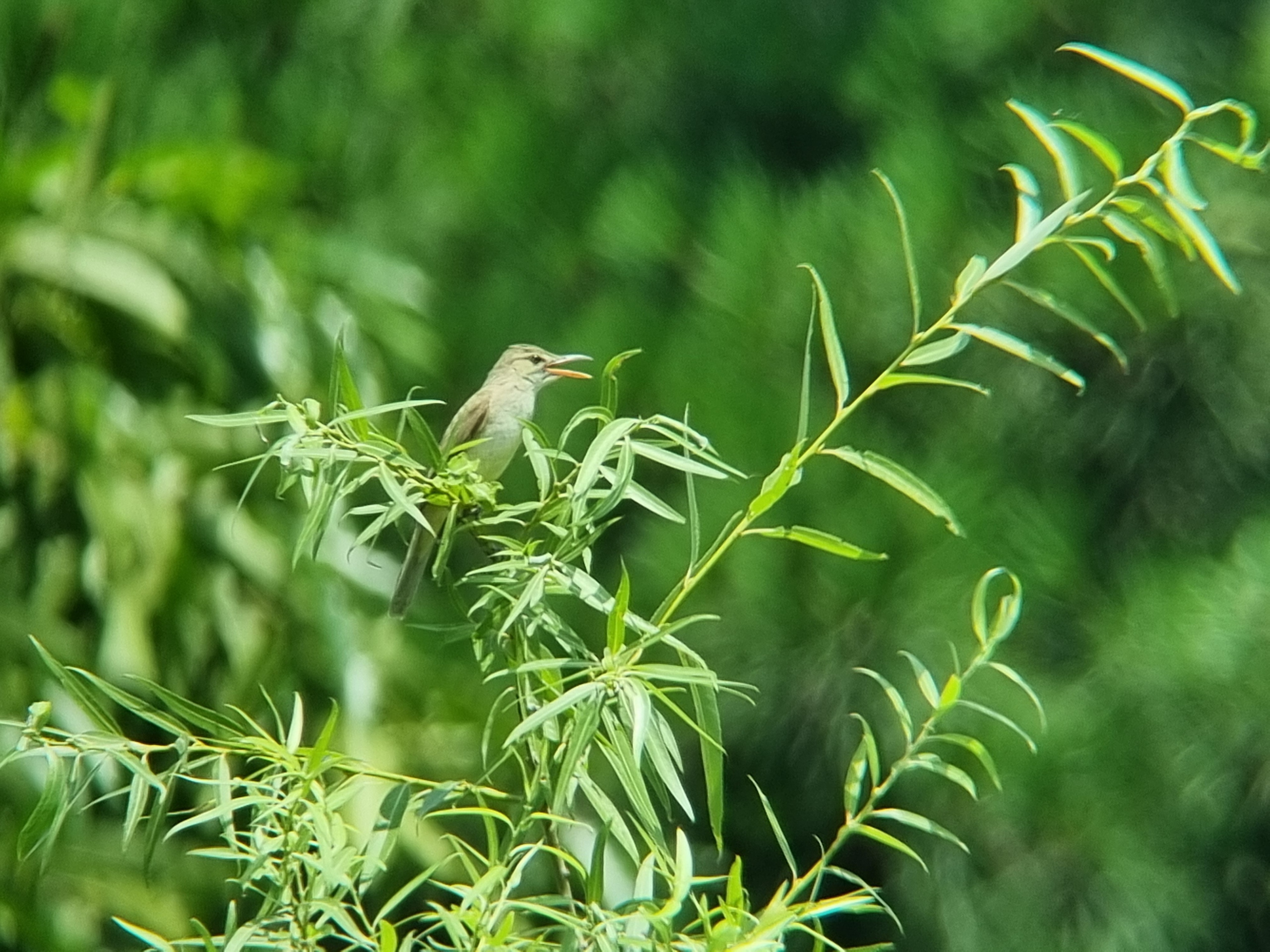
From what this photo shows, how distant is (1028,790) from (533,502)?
1.78m

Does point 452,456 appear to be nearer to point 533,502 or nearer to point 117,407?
point 533,502

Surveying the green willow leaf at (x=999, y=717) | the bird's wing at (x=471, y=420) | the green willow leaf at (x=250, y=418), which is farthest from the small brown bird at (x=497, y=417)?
the green willow leaf at (x=250, y=418)

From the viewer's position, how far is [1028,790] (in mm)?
2467

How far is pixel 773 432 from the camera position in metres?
2.49

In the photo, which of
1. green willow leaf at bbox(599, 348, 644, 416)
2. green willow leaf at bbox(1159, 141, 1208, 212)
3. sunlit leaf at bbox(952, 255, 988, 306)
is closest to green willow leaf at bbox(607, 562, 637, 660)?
green willow leaf at bbox(599, 348, 644, 416)

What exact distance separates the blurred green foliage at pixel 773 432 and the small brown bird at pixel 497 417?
0.68 metres

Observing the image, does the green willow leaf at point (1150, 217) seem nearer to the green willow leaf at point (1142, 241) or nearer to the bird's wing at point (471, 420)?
the green willow leaf at point (1142, 241)

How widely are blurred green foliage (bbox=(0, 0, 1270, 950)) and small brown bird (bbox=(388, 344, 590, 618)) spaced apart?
2.22 feet

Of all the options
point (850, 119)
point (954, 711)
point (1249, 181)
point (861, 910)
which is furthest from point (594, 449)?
point (850, 119)

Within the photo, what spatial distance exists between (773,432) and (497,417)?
2.87 feet

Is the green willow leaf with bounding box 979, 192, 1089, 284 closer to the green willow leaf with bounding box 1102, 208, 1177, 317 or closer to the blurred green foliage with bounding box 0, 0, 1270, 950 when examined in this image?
the green willow leaf with bounding box 1102, 208, 1177, 317

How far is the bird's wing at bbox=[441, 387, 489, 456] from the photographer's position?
1720 mm

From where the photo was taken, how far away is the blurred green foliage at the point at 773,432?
2.40 meters

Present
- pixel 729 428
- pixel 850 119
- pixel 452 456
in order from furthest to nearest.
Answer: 1. pixel 850 119
2. pixel 729 428
3. pixel 452 456
